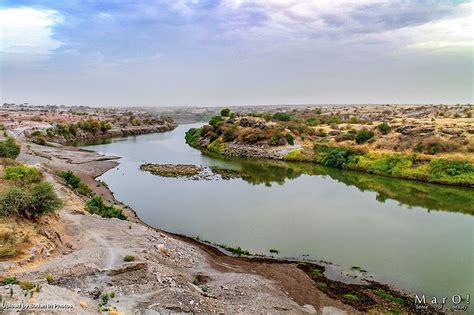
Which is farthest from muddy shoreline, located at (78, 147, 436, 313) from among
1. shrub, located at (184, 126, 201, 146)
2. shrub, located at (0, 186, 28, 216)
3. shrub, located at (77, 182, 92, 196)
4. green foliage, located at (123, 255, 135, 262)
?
shrub, located at (184, 126, 201, 146)

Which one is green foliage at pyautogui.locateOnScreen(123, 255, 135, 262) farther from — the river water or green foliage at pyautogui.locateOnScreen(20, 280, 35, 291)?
the river water

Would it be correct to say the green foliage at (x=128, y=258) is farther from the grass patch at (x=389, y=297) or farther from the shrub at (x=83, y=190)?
the shrub at (x=83, y=190)

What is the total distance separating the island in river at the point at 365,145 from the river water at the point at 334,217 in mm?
2864

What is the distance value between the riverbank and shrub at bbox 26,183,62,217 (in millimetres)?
1167

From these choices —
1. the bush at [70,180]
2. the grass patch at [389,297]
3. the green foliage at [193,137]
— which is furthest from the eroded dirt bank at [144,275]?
the green foliage at [193,137]

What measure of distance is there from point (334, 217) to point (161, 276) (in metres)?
15.8

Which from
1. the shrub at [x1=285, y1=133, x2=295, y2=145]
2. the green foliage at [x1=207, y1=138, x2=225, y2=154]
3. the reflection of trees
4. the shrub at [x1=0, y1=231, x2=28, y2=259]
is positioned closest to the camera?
the shrub at [x1=0, y1=231, x2=28, y2=259]

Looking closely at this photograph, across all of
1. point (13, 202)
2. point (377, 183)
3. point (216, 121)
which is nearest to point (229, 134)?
point (216, 121)

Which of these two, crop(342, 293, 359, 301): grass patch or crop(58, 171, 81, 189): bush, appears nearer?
crop(342, 293, 359, 301): grass patch

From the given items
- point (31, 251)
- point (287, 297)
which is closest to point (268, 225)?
point (287, 297)

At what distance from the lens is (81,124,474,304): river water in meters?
18.8

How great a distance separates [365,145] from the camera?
5231 cm

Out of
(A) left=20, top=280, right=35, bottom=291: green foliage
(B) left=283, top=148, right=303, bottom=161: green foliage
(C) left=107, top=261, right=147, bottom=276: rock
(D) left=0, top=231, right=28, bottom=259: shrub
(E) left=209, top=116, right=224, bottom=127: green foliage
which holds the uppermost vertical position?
(E) left=209, top=116, right=224, bottom=127: green foliage

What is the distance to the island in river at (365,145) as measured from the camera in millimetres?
41375
